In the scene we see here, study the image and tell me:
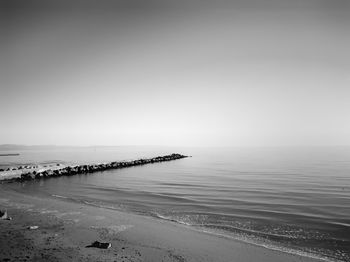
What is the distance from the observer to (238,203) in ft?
66.1

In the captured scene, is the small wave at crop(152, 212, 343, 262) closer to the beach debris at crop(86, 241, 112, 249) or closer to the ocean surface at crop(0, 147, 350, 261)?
the ocean surface at crop(0, 147, 350, 261)

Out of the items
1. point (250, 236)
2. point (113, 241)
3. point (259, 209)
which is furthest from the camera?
point (259, 209)

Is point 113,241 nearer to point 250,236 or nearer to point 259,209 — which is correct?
point 250,236

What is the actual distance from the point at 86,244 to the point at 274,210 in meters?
12.9

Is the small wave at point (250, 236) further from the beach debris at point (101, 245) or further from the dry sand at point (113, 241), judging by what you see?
the beach debris at point (101, 245)

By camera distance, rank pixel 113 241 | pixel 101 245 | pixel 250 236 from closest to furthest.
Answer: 1. pixel 101 245
2. pixel 113 241
3. pixel 250 236

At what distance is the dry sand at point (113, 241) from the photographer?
9.44m

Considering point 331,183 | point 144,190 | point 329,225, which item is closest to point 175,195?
point 144,190

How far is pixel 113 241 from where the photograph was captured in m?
11.0

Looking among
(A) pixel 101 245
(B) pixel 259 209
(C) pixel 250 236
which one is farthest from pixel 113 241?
(B) pixel 259 209

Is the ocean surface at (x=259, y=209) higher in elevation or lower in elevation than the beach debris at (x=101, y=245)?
lower

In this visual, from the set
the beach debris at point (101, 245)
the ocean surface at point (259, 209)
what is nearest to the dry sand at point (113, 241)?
the beach debris at point (101, 245)

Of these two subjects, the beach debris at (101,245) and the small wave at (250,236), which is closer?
the beach debris at (101,245)

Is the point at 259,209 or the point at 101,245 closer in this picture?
the point at 101,245
